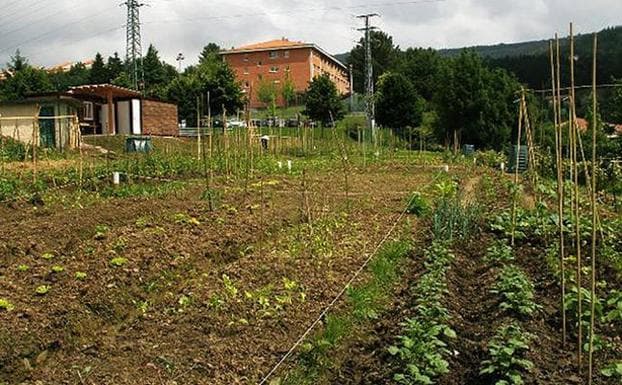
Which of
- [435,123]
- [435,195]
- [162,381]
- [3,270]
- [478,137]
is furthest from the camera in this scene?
[435,123]

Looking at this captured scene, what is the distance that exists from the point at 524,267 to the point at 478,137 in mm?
27656

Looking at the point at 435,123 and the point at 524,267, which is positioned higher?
the point at 435,123

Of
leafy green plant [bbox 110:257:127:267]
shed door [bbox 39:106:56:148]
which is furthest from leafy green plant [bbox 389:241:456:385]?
shed door [bbox 39:106:56:148]

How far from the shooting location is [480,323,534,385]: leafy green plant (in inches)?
135

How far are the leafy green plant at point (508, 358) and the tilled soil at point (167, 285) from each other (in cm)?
134

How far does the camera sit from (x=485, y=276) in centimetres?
604

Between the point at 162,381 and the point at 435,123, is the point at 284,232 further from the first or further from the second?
the point at 435,123

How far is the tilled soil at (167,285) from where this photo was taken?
406 centimetres

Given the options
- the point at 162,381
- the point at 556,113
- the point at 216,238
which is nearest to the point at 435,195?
the point at 216,238

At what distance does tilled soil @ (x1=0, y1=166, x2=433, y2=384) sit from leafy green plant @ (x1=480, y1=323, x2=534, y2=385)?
4.39 ft

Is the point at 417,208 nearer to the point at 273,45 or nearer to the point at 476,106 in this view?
the point at 476,106

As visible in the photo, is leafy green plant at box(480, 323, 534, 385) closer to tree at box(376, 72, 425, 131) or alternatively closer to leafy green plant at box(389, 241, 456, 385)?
leafy green plant at box(389, 241, 456, 385)

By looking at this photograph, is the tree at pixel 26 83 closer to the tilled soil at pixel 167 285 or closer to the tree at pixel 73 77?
the tree at pixel 73 77

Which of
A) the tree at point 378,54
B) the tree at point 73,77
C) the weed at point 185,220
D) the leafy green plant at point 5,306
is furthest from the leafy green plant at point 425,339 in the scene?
the tree at point 378,54
